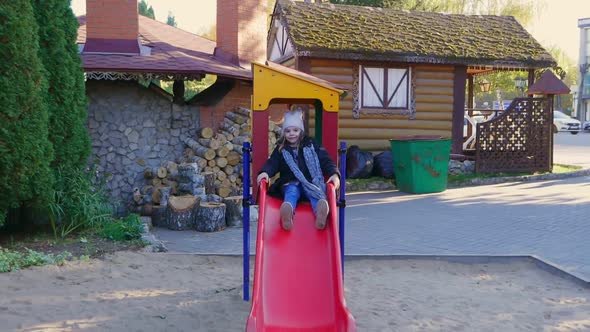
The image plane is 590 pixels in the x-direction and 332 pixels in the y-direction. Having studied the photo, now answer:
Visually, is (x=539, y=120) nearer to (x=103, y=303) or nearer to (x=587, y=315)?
(x=587, y=315)

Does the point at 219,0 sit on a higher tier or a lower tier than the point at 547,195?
higher

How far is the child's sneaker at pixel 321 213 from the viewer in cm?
452

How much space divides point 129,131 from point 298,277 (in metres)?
6.60

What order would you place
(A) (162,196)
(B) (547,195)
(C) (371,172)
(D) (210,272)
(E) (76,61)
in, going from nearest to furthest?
(D) (210,272) → (E) (76,61) → (A) (162,196) → (B) (547,195) → (C) (371,172)

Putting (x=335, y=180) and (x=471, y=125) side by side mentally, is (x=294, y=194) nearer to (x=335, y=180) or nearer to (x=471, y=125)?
(x=335, y=180)

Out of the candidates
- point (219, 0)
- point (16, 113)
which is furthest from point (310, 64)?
point (16, 113)

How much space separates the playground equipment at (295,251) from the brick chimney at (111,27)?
632cm

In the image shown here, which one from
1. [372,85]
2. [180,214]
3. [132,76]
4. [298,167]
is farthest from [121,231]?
[372,85]

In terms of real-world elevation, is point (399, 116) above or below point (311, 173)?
above

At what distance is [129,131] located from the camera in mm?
9914

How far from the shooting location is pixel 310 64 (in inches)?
532

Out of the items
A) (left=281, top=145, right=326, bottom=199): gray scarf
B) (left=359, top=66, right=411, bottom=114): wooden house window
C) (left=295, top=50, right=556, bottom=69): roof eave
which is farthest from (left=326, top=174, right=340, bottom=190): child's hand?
(left=359, top=66, right=411, bottom=114): wooden house window

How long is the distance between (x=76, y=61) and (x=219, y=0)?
518 centimetres

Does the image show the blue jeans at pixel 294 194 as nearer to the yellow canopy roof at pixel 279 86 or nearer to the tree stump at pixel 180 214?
the yellow canopy roof at pixel 279 86
